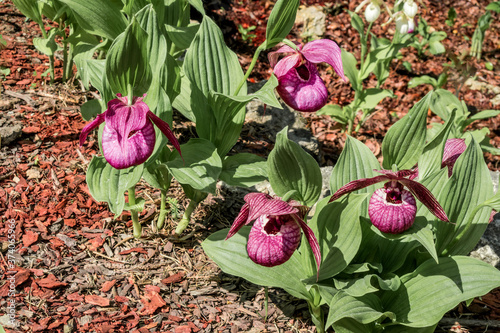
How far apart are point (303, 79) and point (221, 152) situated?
60 centimetres

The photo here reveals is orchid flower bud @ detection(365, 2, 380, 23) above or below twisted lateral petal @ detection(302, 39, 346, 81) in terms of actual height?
below

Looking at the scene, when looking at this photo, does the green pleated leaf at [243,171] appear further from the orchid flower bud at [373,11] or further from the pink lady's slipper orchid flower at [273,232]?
the orchid flower bud at [373,11]

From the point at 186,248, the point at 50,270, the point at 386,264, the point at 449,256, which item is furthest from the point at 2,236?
the point at 449,256

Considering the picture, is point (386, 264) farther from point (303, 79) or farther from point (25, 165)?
point (25, 165)

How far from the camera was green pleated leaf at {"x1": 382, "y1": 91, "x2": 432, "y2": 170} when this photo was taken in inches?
79.2

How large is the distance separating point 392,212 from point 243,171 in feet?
2.80

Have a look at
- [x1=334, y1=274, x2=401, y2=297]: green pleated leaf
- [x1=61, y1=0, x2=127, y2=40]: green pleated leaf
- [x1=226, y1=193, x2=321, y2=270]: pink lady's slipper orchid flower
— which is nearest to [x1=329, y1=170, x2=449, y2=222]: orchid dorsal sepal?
[x1=226, y1=193, x2=321, y2=270]: pink lady's slipper orchid flower

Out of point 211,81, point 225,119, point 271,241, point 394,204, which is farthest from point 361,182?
point 211,81

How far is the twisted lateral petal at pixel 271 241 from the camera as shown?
5.34 feet

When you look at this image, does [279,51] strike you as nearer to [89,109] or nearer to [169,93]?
[169,93]

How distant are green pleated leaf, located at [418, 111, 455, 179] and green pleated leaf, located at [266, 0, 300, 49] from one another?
2.58 ft

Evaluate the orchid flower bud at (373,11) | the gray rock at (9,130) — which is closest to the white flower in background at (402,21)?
the orchid flower bud at (373,11)

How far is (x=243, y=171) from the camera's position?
2346mm

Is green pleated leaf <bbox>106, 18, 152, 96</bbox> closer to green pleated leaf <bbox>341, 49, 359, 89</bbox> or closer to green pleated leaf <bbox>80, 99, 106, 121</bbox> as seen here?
green pleated leaf <bbox>80, 99, 106, 121</bbox>
